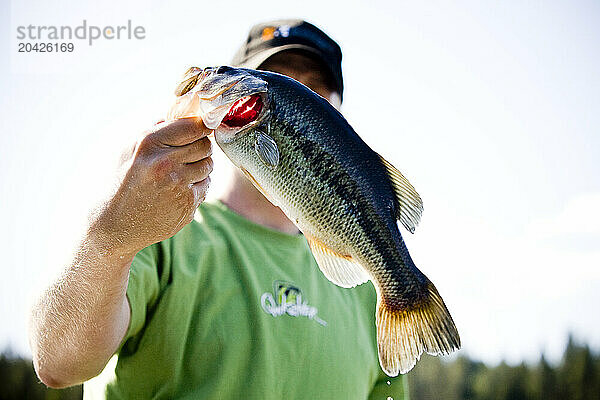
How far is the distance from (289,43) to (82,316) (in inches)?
69.0

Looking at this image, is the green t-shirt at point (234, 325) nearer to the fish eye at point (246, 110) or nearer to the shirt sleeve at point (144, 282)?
the shirt sleeve at point (144, 282)

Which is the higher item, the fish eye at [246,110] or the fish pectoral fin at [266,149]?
the fish eye at [246,110]

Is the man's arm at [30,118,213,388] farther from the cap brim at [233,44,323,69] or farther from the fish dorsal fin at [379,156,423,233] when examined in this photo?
the cap brim at [233,44,323,69]

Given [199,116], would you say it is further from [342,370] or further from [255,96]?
[342,370]

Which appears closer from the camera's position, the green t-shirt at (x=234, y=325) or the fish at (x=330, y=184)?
the fish at (x=330, y=184)

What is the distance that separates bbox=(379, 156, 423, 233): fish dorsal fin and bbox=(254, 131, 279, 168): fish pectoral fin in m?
0.40

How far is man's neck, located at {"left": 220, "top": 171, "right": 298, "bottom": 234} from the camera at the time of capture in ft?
9.64

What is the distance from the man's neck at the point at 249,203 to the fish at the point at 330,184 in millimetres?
934

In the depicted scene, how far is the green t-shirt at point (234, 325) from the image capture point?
234 centimetres

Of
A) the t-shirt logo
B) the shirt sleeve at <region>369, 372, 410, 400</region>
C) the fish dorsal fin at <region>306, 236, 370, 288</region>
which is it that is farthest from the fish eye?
the shirt sleeve at <region>369, 372, 410, 400</region>

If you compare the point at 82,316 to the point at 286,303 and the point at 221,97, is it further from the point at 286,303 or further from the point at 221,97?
the point at 286,303

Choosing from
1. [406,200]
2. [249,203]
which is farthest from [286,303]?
[406,200]

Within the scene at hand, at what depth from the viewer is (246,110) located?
1.95 m

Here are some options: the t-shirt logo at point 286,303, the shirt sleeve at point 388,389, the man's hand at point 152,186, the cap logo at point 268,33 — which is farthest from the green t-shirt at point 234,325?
the cap logo at point 268,33
